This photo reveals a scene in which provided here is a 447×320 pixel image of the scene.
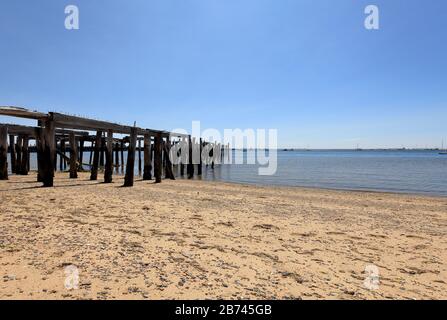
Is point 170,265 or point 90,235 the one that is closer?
point 170,265

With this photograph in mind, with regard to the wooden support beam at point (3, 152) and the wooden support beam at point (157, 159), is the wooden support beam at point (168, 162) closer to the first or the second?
the wooden support beam at point (157, 159)

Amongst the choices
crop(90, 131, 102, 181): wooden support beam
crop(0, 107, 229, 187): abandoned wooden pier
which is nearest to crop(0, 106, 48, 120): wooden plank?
crop(0, 107, 229, 187): abandoned wooden pier

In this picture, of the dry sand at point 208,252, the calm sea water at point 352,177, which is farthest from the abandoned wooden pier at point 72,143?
the calm sea water at point 352,177

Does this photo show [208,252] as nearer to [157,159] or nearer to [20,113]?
[20,113]

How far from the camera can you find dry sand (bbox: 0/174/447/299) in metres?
3.89

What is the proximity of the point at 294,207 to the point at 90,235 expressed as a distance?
23.3ft

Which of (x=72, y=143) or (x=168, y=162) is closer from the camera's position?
(x=72, y=143)

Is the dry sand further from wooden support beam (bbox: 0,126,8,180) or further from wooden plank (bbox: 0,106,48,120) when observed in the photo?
wooden support beam (bbox: 0,126,8,180)

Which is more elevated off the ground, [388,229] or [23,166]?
[23,166]

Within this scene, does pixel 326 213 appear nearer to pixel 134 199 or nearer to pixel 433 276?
pixel 433 276

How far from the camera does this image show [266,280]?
424cm

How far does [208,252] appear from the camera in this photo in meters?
5.30

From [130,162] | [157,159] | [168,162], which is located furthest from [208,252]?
[168,162]
